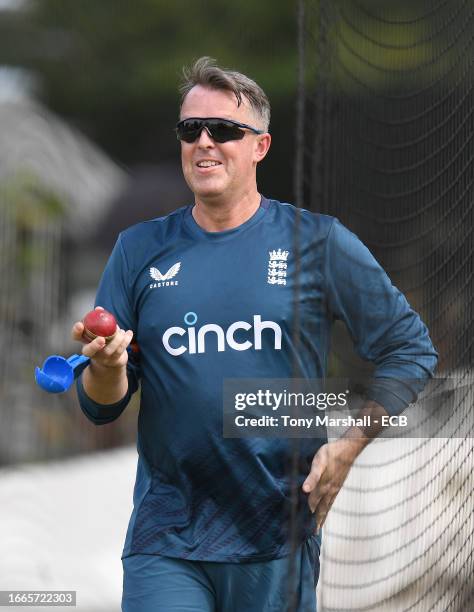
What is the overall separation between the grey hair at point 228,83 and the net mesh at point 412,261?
0.59ft

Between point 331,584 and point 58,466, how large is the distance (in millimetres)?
4740

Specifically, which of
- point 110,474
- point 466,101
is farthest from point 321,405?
point 110,474

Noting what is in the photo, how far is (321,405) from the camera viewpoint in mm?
3721

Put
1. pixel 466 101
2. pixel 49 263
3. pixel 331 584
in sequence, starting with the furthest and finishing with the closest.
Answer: pixel 49 263 < pixel 331 584 < pixel 466 101

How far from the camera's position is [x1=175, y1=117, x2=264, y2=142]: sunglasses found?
3.68m

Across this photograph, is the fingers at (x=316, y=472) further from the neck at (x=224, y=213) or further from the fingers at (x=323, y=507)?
the neck at (x=224, y=213)

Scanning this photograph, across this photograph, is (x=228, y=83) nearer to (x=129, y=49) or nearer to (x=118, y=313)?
(x=118, y=313)

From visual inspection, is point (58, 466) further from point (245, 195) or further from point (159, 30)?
point (159, 30)

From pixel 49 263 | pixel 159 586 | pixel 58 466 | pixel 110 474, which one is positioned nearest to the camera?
pixel 159 586

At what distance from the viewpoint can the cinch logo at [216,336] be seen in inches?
141

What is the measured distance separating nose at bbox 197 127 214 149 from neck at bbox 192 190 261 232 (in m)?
0.17

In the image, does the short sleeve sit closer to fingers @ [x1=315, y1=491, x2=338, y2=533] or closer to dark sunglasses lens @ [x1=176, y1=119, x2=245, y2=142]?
dark sunglasses lens @ [x1=176, y1=119, x2=245, y2=142]

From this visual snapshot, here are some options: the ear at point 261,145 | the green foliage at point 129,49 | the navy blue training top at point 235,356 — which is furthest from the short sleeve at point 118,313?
the green foliage at point 129,49

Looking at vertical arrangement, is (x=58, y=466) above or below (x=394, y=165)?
below
